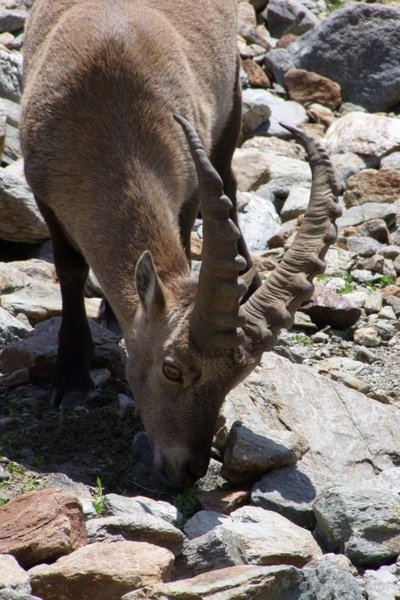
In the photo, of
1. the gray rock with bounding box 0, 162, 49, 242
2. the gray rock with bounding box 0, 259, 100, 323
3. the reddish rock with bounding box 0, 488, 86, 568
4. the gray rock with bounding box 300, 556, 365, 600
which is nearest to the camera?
the gray rock with bounding box 300, 556, 365, 600

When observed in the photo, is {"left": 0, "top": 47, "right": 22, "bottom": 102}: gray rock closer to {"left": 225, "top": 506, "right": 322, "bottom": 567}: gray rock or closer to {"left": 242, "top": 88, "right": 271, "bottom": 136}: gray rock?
{"left": 242, "top": 88, "right": 271, "bottom": 136}: gray rock

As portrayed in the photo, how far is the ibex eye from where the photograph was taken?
20.6ft

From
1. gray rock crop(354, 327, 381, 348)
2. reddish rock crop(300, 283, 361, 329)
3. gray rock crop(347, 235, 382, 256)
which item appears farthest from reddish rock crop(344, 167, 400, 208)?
gray rock crop(354, 327, 381, 348)

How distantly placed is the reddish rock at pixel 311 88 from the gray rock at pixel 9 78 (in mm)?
5204

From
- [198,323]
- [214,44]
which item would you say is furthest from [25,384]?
[214,44]

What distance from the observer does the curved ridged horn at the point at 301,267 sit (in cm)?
632

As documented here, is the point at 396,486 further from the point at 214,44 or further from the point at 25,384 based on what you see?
the point at 214,44

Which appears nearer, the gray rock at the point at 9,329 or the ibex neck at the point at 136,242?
the ibex neck at the point at 136,242

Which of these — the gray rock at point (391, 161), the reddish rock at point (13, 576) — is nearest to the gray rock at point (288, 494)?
the reddish rock at point (13, 576)

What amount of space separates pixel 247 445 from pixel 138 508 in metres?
1.05

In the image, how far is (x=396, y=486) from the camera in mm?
6297

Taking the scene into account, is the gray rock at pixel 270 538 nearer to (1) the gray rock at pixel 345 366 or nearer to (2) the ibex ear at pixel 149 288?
(2) the ibex ear at pixel 149 288

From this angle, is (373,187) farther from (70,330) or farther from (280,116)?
(70,330)

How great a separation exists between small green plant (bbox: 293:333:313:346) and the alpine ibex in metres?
1.78
